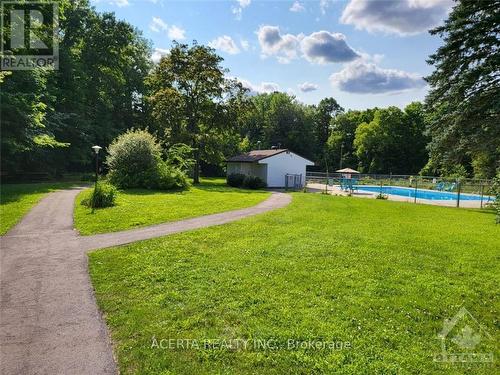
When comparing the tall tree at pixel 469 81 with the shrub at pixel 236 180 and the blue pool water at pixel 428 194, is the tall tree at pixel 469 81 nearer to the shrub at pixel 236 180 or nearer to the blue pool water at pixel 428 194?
the blue pool water at pixel 428 194

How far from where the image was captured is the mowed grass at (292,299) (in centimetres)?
363

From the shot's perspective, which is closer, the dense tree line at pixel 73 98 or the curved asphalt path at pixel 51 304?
the curved asphalt path at pixel 51 304

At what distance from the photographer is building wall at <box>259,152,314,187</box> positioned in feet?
104

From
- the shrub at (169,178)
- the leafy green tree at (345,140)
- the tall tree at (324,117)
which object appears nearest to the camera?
the shrub at (169,178)

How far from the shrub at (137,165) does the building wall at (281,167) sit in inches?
459

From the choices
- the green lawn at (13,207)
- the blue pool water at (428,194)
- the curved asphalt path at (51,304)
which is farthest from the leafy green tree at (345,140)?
the curved asphalt path at (51,304)

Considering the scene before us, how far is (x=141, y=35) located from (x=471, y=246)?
52.0 metres

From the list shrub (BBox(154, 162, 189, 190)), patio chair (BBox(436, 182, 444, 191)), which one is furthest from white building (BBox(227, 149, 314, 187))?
patio chair (BBox(436, 182, 444, 191))

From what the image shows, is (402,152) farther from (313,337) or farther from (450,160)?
(313,337)

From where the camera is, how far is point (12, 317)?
4434mm

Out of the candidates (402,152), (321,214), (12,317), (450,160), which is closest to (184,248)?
(12,317)

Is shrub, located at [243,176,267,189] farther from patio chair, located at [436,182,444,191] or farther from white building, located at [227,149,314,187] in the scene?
patio chair, located at [436,182,444,191]

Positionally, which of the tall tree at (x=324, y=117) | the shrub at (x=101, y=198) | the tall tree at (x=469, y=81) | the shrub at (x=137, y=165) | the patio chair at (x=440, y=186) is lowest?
the shrub at (x=101, y=198)

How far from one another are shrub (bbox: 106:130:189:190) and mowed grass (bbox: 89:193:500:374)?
44.6 feet
